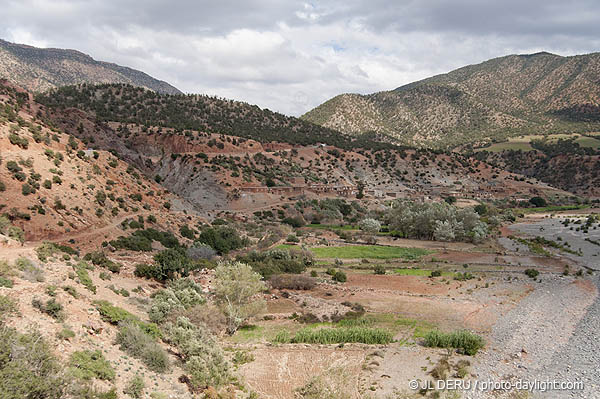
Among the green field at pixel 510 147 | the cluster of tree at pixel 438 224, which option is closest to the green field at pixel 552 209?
the cluster of tree at pixel 438 224

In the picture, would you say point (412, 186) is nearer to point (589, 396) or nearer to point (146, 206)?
point (146, 206)

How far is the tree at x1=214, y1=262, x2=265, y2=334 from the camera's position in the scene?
20.0 metres

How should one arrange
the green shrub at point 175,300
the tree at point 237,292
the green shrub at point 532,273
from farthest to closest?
the green shrub at point 532,273, the tree at point 237,292, the green shrub at point 175,300

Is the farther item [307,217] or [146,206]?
[307,217]

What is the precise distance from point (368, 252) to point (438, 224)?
12.2 meters

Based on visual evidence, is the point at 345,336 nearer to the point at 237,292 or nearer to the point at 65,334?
the point at 237,292

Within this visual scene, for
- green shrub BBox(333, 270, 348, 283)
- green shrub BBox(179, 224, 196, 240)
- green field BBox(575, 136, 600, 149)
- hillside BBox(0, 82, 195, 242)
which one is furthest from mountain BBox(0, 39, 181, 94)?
green field BBox(575, 136, 600, 149)

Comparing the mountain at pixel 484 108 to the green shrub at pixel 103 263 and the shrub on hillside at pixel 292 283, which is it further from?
the green shrub at pixel 103 263

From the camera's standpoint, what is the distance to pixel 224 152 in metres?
69.7

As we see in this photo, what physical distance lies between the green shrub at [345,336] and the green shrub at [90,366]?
942cm

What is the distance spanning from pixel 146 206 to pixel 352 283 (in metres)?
19.8

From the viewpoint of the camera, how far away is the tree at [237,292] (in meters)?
20.0

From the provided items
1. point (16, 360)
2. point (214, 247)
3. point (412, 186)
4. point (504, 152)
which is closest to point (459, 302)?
point (214, 247)

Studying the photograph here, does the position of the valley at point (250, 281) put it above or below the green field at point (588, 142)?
below
